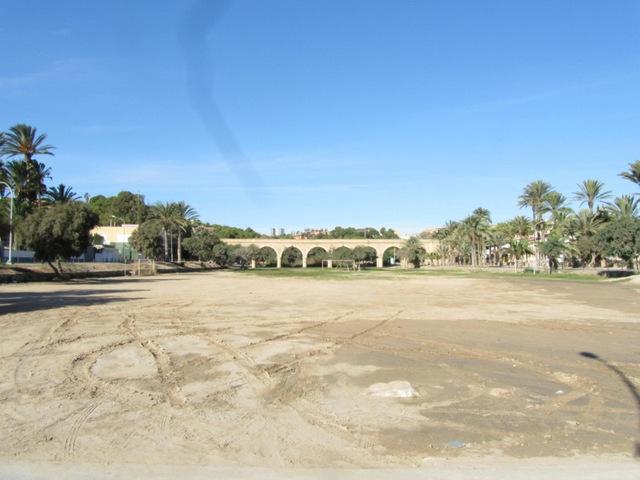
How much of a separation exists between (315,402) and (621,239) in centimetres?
5251

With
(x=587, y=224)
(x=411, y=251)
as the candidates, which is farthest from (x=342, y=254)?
(x=587, y=224)

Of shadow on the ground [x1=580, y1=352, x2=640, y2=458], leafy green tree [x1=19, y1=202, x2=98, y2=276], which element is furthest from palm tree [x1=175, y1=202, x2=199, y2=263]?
shadow on the ground [x1=580, y1=352, x2=640, y2=458]

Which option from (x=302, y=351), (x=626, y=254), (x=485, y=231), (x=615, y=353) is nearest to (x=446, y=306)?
(x=615, y=353)

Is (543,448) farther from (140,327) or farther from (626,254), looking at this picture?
(626,254)

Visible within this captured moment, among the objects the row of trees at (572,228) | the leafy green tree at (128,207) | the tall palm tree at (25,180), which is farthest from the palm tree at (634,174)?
the leafy green tree at (128,207)

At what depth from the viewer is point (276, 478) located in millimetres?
4566

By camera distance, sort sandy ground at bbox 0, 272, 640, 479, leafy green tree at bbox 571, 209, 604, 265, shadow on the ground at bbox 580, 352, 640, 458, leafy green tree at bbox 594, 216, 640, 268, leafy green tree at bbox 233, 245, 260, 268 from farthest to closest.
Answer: leafy green tree at bbox 233, 245, 260, 268, leafy green tree at bbox 571, 209, 604, 265, leafy green tree at bbox 594, 216, 640, 268, shadow on the ground at bbox 580, 352, 640, 458, sandy ground at bbox 0, 272, 640, 479

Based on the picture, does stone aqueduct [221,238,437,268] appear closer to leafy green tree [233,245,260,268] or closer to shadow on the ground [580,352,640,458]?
leafy green tree [233,245,260,268]

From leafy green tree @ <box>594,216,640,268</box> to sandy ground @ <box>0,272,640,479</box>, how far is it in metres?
40.4

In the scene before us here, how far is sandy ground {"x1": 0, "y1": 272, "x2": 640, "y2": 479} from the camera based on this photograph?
495 cm

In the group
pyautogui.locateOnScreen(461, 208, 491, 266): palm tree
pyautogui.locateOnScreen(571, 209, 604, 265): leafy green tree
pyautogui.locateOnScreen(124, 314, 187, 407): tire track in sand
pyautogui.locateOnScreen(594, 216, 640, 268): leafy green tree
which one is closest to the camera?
pyautogui.locateOnScreen(124, 314, 187, 407): tire track in sand

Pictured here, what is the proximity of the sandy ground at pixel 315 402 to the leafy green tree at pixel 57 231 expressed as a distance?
26.8 meters

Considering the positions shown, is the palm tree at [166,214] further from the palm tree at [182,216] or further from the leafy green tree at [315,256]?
the leafy green tree at [315,256]

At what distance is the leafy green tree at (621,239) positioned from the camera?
157 feet
